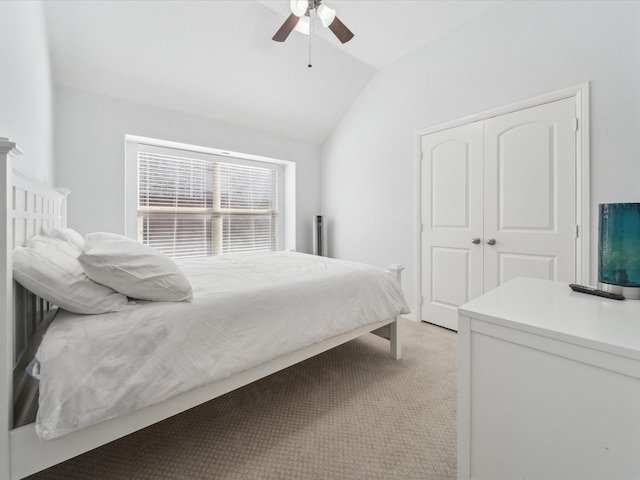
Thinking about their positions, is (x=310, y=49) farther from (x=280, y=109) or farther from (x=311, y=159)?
(x=311, y=159)

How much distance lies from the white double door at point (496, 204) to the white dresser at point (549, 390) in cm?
156

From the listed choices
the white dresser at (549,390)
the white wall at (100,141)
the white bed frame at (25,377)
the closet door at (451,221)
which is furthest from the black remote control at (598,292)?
the white wall at (100,141)

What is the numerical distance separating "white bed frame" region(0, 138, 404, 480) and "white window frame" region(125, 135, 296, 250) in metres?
1.67

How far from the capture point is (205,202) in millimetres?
3723

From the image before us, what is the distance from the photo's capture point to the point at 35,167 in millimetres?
1764

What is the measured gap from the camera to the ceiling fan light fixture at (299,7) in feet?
7.05

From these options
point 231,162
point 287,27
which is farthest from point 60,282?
point 231,162

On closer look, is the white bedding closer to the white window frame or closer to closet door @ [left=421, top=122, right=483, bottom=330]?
closet door @ [left=421, top=122, right=483, bottom=330]

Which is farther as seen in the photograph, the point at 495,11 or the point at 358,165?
the point at 358,165

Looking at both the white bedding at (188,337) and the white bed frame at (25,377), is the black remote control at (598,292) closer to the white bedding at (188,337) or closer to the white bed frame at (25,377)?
the white bedding at (188,337)

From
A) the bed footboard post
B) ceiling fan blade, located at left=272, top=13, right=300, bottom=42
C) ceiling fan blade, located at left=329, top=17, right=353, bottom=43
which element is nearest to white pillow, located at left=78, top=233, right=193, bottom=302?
the bed footboard post

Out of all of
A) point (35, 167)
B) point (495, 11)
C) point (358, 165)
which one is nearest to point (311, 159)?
point (358, 165)

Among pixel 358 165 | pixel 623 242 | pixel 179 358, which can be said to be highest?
pixel 358 165

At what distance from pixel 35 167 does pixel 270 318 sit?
178 cm
